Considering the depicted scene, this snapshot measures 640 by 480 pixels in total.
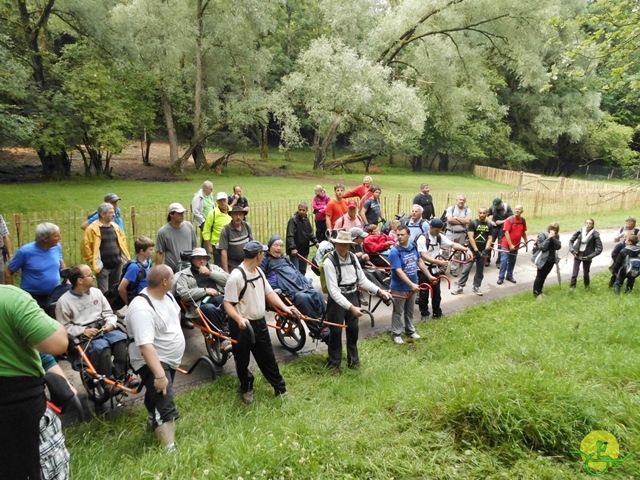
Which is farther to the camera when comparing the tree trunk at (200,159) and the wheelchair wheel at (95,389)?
the tree trunk at (200,159)

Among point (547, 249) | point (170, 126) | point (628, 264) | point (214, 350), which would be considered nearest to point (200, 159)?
point (170, 126)

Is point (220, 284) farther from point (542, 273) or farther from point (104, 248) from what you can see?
point (542, 273)

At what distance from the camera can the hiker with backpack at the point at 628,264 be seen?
8.45 meters

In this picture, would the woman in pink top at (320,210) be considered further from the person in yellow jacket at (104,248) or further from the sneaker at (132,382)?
the sneaker at (132,382)

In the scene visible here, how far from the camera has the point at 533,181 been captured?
106 ft

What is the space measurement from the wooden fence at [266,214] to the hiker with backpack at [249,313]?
267 inches

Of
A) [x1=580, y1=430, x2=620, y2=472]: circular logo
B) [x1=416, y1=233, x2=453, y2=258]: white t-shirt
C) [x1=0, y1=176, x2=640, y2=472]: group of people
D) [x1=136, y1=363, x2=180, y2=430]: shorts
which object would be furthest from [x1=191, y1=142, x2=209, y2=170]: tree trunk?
[x1=580, y1=430, x2=620, y2=472]: circular logo

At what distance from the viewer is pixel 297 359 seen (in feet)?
19.9

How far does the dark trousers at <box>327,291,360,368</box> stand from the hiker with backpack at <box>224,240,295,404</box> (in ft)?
3.17

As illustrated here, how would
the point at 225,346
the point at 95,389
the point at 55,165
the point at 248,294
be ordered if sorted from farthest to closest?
the point at 55,165
the point at 225,346
the point at 248,294
the point at 95,389

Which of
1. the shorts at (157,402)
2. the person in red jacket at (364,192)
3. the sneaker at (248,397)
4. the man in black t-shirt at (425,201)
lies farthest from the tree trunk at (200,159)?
the shorts at (157,402)

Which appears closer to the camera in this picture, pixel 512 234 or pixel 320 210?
pixel 512 234

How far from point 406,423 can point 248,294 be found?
2005 millimetres

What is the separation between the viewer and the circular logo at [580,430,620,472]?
337 centimetres
